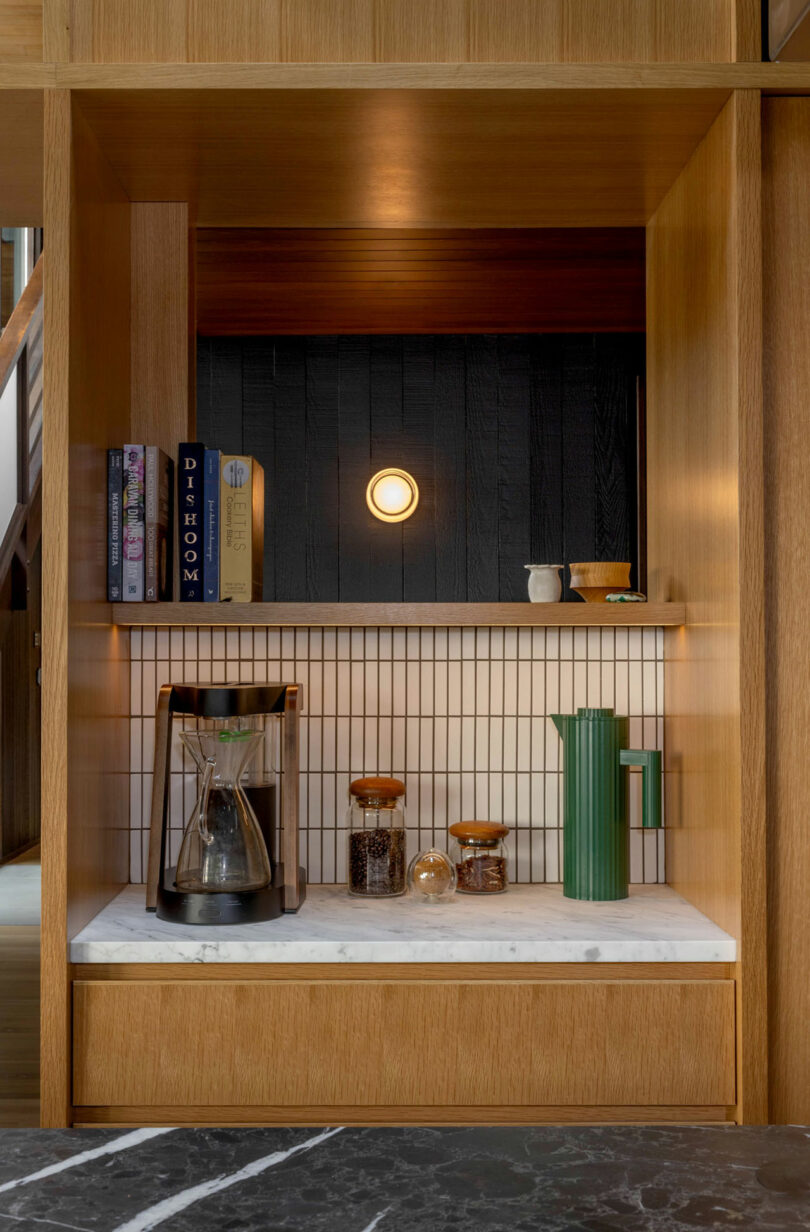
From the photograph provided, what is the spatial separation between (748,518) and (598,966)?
2.29 ft

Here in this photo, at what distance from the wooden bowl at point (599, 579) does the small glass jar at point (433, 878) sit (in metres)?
0.53

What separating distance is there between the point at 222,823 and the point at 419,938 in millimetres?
361

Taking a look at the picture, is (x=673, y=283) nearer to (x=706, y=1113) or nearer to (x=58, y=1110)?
(x=706, y=1113)

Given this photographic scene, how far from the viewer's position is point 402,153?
5.97ft

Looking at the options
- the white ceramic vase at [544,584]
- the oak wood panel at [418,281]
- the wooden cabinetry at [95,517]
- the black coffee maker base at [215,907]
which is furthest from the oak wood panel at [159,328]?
the oak wood panel at [418,281]

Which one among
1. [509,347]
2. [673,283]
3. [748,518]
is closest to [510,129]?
[673,283]

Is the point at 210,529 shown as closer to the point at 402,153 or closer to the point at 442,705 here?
the point at 442,705

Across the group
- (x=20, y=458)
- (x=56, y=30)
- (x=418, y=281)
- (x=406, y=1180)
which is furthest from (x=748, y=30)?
(x=20, y=458)

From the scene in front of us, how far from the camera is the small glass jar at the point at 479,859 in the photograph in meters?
1.93

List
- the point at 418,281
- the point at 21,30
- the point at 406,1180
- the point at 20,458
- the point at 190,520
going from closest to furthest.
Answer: the point at 406,1180 < the point at 21,30 < the point at 190,520 < the point at 418,281 < the point at 20,458

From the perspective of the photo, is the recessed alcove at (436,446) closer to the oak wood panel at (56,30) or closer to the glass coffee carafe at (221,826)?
the glass coffee carafe at (221,826)

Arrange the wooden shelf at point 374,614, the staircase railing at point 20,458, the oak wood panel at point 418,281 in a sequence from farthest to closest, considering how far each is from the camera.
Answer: the staircase railing at point 20,458, the oak wood panel at point 418,281, the wooden shelf at point 374,614

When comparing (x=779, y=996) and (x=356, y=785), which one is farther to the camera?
(x=356, y=785)

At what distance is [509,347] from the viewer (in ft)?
17.6
